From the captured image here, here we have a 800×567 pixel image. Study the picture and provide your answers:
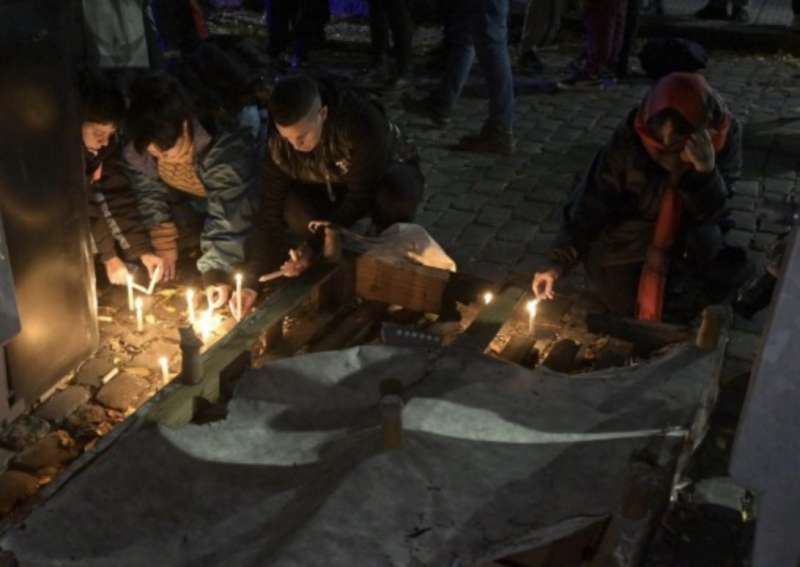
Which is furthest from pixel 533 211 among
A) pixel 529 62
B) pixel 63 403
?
pixel 529 62

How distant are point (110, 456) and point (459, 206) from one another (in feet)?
14.1

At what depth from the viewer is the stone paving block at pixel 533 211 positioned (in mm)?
6602

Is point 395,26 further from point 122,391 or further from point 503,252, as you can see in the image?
point 122,391

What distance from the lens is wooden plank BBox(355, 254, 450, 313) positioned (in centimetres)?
470

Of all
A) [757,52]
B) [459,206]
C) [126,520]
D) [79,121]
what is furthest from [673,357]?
[757,52]

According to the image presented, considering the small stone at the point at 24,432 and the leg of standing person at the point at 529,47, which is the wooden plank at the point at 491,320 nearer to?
the small stone at the point at 24,432

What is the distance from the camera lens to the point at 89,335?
4594 mm

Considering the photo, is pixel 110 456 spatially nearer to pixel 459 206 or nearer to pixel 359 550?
pixel 359 550

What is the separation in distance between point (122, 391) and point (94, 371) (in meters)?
0.26

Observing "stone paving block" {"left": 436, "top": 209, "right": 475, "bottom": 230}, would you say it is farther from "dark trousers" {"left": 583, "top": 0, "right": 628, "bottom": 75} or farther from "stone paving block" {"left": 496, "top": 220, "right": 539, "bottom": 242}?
"dark trousers" {"left": 583, "top": 0, "right": 628, "bottom": 75}

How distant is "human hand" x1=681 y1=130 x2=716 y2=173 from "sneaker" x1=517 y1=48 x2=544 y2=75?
666 centimetres

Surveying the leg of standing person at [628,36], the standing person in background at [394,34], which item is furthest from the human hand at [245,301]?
the leg of standing person at [628,36]

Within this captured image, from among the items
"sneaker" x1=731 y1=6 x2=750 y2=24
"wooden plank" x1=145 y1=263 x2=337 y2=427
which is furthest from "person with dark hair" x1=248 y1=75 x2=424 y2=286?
"sneaker" x1=731 y1=6 x2=750 y2=24

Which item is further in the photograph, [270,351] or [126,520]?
[270,351]
